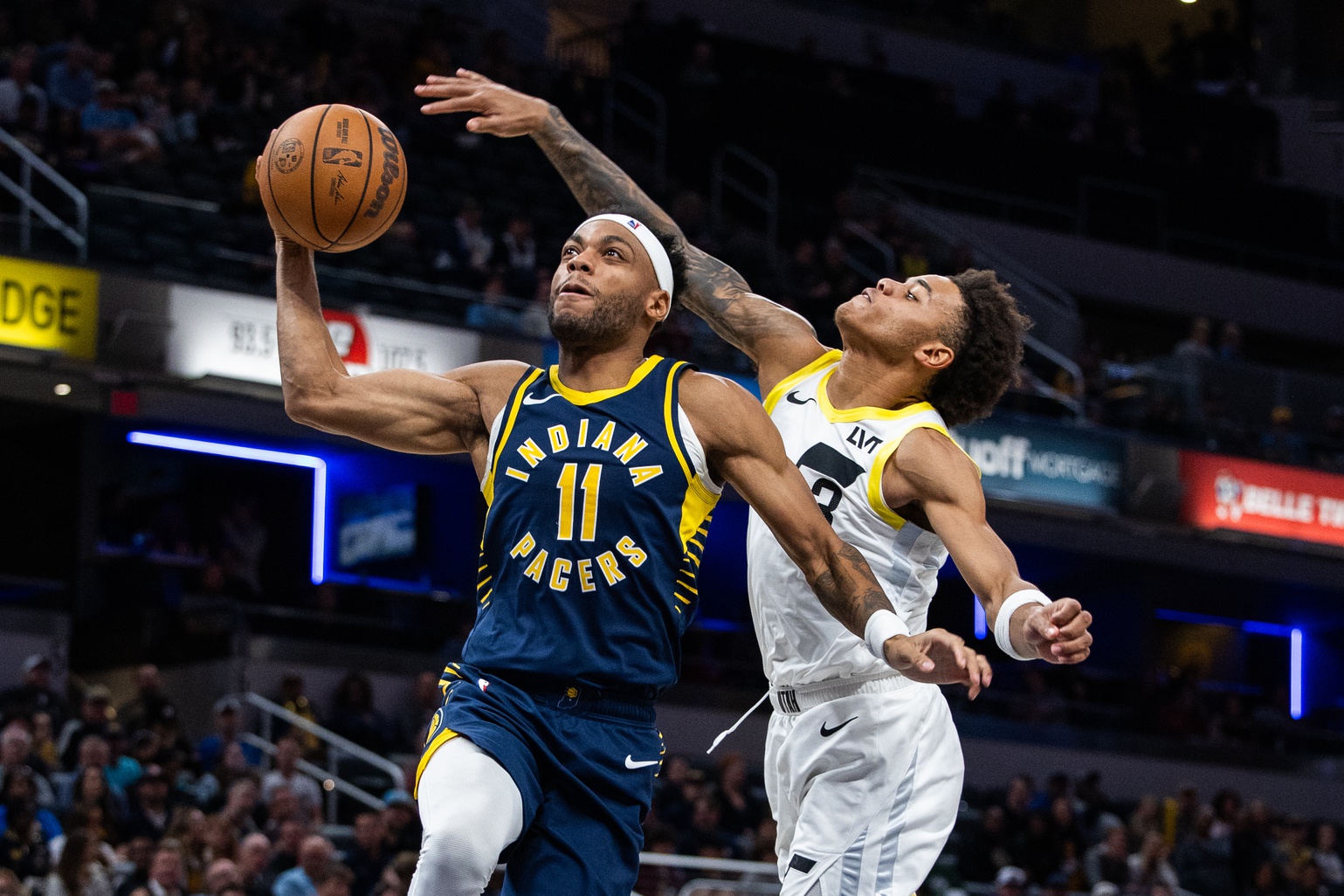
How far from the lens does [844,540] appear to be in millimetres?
5902

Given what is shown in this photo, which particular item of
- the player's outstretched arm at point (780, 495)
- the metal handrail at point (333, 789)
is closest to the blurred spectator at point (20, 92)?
the metal handrail at point (333, 789)

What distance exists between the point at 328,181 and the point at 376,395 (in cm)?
68

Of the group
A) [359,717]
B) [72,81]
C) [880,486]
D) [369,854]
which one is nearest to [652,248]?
[880,486]

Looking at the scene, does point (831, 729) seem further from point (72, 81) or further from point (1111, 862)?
point (72, 81)

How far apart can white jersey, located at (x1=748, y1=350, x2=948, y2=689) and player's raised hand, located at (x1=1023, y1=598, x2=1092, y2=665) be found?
1089 millimetres

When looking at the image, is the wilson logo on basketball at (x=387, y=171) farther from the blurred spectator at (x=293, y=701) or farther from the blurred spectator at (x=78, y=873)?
the blurred spectator at (x=293, y=701)

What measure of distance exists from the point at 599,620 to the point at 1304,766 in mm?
20712

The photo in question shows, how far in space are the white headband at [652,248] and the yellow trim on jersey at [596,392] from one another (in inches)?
9.6

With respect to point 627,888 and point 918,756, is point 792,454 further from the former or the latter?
point 627,888

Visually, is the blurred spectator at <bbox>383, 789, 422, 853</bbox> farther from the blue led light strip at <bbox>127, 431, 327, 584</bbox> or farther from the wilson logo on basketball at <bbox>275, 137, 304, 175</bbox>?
the blue led light strip at <bbox>127, 431, 327, 584</bbox>

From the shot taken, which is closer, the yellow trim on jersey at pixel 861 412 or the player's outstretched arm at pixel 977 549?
the player's outstretched arm at pixel 977 549

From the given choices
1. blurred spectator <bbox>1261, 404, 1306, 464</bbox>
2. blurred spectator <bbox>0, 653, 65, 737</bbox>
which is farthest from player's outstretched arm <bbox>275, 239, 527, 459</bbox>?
blurred spectator <bbox>1261, 404, 1306, 464</bbox>

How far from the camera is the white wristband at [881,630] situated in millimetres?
4902

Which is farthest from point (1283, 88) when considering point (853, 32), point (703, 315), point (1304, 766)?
point (703, 315)
